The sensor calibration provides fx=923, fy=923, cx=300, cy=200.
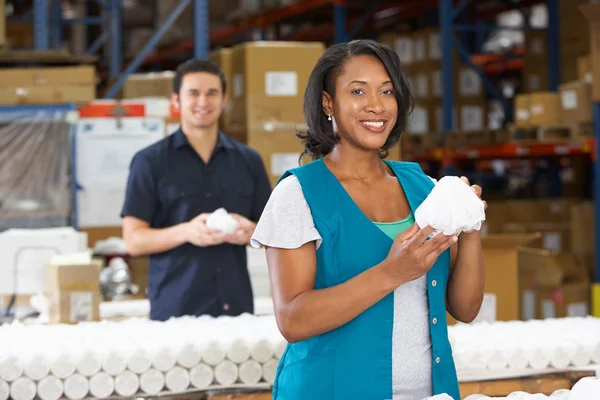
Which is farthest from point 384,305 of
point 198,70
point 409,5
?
point 409,5

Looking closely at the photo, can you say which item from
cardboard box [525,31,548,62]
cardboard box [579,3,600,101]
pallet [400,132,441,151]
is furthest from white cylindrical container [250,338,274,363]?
cardboard box [525,31,548,62]

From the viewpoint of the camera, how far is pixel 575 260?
696 centimetres

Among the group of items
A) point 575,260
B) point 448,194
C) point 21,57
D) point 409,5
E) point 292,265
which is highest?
point 409,5

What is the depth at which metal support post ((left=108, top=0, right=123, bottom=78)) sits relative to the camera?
9.41 meters

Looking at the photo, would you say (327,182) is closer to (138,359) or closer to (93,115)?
(138,359)

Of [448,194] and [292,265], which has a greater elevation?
[448,194]

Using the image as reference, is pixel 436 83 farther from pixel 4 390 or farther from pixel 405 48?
pixel 4 390

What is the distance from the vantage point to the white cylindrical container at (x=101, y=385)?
7.96ft

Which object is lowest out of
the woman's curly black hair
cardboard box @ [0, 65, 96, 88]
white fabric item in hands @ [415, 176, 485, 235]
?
white fabric item in hands @ [415, 176, 485, 235]

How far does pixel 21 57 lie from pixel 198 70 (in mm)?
2838

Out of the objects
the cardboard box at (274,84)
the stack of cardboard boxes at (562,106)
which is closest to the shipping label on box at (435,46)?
the stack of cardboard boxes at (562,106)

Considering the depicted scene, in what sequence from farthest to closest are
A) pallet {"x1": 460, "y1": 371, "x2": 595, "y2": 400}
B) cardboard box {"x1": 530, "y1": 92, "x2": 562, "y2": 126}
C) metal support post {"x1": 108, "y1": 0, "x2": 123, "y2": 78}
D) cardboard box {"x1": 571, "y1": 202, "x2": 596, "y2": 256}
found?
metal support post {"x1": 108, "y1": 0, "x2": 123, "y2": 78} < cardboard box {"x1": 571, "y1": 202, "x2": 596, "y2": 256} < cardboard box {"x1": 530, "y1": 92, "x2": 562, "y2": 126} < pallet {"x1": 460, "y1": 371, "x2": 595, "y2": 400}

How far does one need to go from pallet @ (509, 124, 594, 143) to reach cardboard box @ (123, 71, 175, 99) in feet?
9.68

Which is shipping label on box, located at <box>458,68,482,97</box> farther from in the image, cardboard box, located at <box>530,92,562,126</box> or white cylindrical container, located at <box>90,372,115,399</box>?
white cylindrical container, located at <box>90,372,115,399</box>
